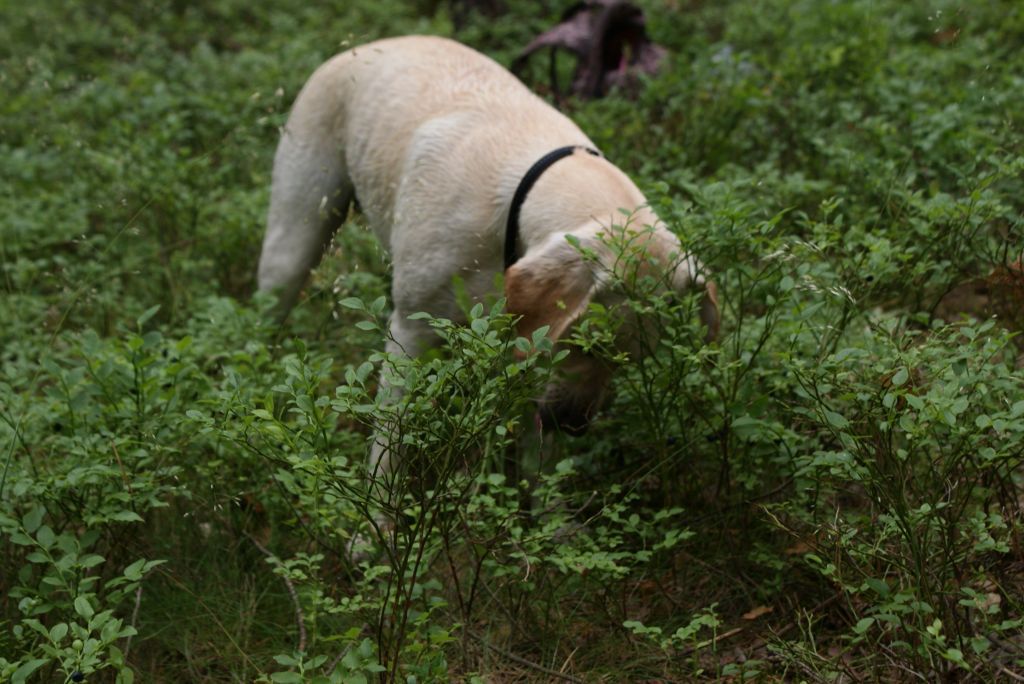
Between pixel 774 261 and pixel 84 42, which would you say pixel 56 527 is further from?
pixel 84 42

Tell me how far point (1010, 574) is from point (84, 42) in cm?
789

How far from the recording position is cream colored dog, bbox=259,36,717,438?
10.3 ft

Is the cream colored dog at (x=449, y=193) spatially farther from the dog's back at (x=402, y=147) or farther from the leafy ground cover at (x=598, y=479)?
the leafy ground cover at (x=598, y=479)

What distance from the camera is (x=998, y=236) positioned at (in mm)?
3434

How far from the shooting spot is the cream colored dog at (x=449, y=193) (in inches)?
123

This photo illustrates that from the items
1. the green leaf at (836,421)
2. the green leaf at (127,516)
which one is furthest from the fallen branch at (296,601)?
the green leaf at (836,421)

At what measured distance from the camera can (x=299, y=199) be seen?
4527 millimetres

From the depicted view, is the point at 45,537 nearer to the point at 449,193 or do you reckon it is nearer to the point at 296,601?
the point at 296,601

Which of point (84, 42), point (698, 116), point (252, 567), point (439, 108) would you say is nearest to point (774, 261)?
point (439, 108)

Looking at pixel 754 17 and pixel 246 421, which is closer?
pixel 246 421

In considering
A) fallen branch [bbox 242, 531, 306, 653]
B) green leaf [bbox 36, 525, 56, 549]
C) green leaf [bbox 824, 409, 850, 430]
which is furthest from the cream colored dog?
green leaf [bbox 36, 525, 56, 549]

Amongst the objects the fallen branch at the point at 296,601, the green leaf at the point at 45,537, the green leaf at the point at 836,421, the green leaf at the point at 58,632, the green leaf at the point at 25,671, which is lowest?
the fallen branch at the point at 296,601

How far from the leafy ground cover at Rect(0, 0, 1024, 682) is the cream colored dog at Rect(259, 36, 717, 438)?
0.55 ft

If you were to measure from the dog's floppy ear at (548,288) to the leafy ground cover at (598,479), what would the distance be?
129mm
